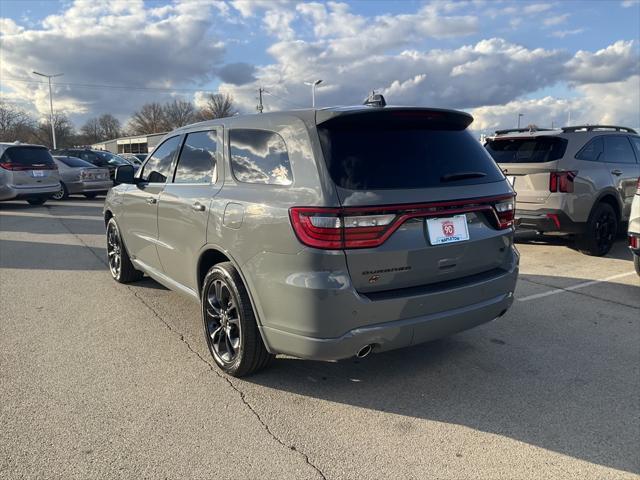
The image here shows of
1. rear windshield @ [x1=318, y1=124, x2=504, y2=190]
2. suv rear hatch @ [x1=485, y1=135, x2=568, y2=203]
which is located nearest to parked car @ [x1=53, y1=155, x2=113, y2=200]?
suv rear hatch @ [x1=485, y1=135, x2=568, y2=203]

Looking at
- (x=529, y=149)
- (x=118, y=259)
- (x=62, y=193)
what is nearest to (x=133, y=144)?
(x=62, y=193)

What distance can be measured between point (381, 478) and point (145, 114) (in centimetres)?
10897

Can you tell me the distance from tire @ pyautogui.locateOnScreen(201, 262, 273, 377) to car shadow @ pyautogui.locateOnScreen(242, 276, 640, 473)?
19 centimetres

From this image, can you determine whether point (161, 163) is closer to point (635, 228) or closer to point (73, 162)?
point (635, 228)

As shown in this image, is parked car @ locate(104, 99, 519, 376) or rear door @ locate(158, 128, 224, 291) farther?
rear door @ locate(158, 128, 224, 291)

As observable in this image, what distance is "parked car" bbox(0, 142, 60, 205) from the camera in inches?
500

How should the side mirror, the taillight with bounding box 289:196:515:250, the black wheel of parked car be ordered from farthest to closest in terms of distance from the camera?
the black wheel of parked car → the side mirror → the taillight with bounding box 289:196:515:250

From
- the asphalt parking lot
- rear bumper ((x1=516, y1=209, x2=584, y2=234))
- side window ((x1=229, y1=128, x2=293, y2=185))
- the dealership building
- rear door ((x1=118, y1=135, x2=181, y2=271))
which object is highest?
the dealership building

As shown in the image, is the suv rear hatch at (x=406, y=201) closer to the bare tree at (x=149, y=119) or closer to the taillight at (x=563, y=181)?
the taillight at (x=563, y=181)

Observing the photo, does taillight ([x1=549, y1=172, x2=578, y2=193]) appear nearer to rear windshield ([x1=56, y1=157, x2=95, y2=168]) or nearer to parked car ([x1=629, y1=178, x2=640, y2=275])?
parked car ([x1=629, y1=178, x2=640, y2=275])

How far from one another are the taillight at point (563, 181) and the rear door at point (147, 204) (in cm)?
499

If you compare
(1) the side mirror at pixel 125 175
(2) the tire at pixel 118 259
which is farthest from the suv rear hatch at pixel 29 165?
(1) the side mirror at pixel 125 175

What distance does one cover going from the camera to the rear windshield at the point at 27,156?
41.9 feet

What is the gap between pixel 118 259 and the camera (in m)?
5.75
